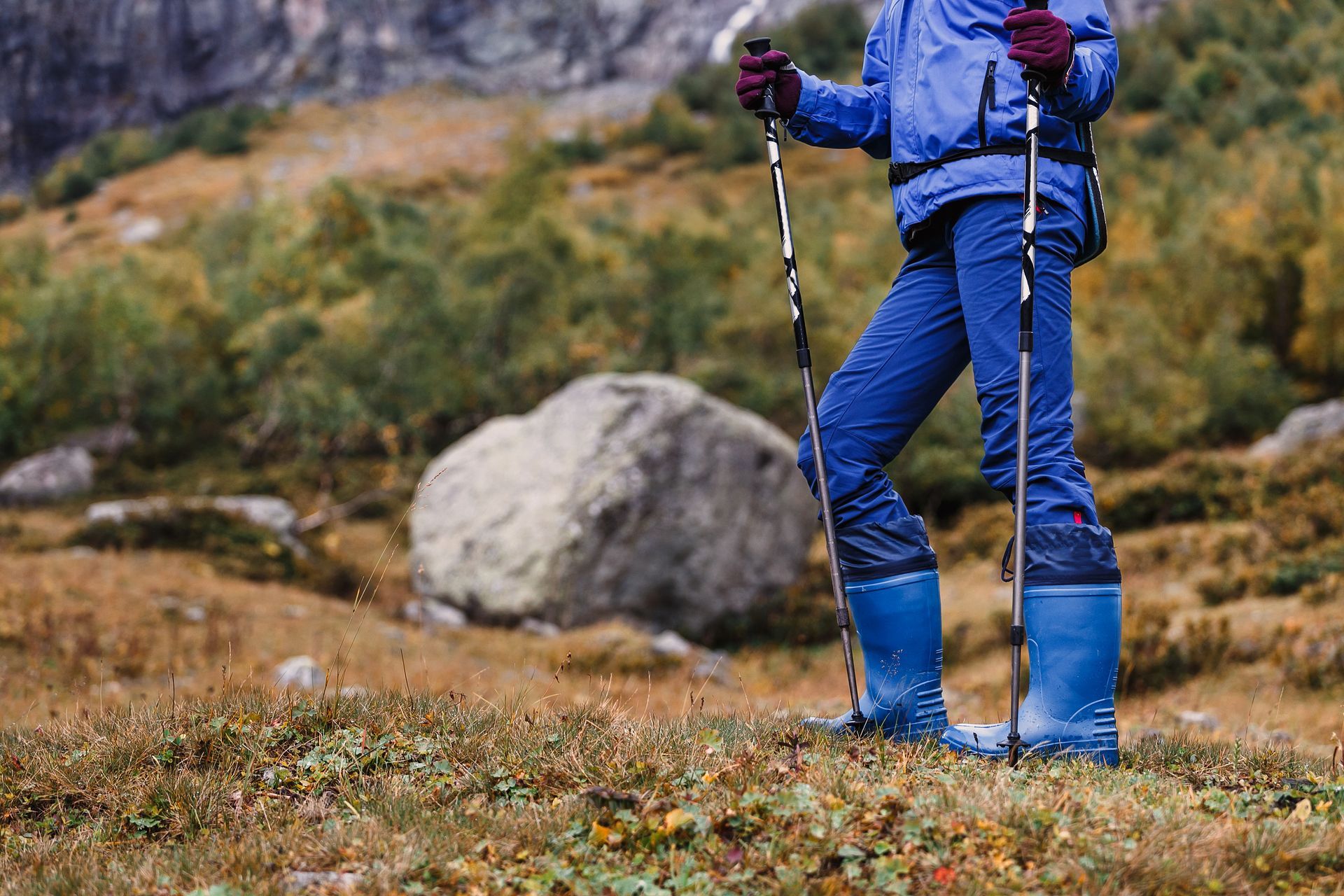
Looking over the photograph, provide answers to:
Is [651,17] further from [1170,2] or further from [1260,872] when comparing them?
[1260,872]

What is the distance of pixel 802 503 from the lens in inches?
720

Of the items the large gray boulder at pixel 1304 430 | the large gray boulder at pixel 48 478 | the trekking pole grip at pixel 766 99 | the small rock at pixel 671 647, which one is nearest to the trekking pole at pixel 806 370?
the trekking pole grip at pixel 766 99

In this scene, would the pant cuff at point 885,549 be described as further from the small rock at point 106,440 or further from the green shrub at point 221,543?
the small rock at point 106,440

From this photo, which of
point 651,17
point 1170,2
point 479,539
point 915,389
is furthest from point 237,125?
point 915,389

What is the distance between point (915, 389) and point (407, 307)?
24896 mm

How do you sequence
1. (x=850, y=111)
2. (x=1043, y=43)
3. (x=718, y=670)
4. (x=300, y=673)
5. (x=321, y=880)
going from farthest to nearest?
(x=718, y=670) < (x=300, y=673) < (x=850, y=111) < (x=1043, y=43) < (x=321, y=880)

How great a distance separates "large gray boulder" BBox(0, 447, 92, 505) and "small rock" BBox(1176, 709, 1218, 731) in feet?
71.6

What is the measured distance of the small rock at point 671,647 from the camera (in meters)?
13.8

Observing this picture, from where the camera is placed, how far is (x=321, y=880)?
2477 mm

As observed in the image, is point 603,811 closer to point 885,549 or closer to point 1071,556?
point 885,549

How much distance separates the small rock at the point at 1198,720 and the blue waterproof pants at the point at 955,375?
15.6ft

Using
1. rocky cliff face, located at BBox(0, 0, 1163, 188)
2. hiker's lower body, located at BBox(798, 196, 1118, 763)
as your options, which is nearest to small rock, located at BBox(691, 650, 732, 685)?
hiker's lower body, located at BBox(798, 196, 1118, 763)

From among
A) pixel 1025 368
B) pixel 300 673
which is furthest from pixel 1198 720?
pixel 300 673

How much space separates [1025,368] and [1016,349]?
16cm
